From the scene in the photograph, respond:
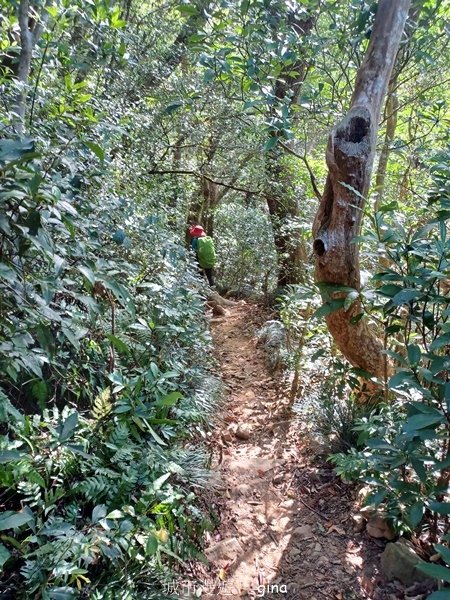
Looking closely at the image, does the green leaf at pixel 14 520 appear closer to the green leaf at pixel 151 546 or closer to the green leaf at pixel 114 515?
the green leaf at pixel 114 515

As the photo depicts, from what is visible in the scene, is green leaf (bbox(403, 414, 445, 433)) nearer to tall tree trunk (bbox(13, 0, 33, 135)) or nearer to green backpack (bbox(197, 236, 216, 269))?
tall tree trunk (bbox(13, 0, 33, 135))

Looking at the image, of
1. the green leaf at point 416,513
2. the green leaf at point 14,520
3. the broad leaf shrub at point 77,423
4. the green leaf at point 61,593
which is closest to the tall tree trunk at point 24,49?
the broad leaf shrub at point 77,423

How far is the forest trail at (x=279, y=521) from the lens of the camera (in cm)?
220

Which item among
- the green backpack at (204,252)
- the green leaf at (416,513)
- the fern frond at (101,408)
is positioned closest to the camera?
the green leaf at (416,513)

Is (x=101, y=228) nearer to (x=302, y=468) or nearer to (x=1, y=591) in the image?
(x=1, y=591)

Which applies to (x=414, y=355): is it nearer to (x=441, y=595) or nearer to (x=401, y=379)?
(x=401, y=379)

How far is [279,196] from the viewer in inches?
235

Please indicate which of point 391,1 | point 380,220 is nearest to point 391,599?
point 380,220

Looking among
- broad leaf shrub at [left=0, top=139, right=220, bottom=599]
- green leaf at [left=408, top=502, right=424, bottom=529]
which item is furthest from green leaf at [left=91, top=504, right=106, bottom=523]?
green leaf at [left=408, top=502, right=424, bottom=529]

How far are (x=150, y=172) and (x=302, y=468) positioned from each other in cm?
408

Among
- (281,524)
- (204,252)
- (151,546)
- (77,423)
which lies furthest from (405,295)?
(204,252)

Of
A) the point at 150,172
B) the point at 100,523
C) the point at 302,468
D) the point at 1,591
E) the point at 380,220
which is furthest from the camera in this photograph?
the point at 150,172

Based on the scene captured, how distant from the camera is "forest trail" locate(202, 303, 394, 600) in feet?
7.22

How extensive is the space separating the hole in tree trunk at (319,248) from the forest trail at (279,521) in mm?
1715
